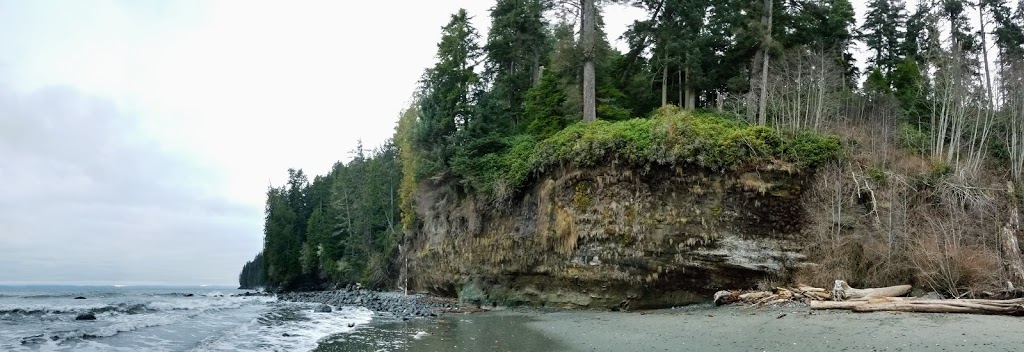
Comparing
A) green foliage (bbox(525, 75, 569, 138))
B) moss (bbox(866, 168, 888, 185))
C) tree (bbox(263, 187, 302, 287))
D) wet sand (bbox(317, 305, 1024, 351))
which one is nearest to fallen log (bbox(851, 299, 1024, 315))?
wet sand (bbox(317, 305, 1024, 351))

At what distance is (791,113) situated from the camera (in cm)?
2855

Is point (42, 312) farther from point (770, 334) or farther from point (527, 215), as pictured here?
point (770, 334)

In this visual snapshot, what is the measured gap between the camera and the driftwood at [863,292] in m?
15.8

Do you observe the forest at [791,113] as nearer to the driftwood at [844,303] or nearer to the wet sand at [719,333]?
the driftwood at [844,303]

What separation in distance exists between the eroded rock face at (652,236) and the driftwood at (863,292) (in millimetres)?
3642

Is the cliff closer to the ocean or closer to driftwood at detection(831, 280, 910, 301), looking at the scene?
driftwood at detection(831, 280, 910, 301)

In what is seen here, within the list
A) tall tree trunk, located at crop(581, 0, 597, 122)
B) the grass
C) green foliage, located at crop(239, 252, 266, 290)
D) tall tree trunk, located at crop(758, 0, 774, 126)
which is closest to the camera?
the grass

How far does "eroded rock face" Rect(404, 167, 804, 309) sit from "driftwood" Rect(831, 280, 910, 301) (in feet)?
11.9

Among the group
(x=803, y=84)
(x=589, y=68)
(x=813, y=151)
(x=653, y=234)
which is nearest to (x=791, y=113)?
(x=803, y=84)

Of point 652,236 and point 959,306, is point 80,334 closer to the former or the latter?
point 652,236

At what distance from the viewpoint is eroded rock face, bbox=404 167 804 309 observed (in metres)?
20.3

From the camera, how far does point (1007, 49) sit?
33438 mm

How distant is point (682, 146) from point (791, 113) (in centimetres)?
1087

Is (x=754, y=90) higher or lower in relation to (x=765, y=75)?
lower
